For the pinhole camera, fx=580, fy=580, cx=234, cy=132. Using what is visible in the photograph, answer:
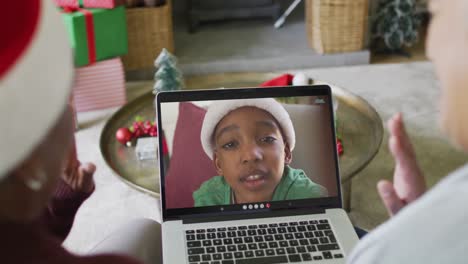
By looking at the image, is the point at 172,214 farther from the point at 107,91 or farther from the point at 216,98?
the point at 107,91

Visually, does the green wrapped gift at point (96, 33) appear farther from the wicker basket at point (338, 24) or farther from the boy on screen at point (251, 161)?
the boy on screen at point (251, 161)

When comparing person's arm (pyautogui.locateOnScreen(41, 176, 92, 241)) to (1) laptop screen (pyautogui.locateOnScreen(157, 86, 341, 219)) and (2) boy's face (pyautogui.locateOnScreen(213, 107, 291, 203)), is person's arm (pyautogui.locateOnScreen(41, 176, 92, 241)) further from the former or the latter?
(2) boy's face (pyautogui.locateOnScreen(213, 107, 291, 203))

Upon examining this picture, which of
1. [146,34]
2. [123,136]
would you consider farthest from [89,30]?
[123,136]

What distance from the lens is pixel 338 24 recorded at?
10.7 feet

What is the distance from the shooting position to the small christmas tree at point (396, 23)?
323cm

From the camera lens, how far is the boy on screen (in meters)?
1.23

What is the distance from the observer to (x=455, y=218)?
0.58 metres

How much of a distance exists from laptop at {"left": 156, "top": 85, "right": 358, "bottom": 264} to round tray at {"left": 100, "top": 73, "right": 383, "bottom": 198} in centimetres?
40

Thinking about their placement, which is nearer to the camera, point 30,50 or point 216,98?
point 30,50

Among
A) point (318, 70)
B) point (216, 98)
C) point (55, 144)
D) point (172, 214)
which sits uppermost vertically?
point (55, 144)

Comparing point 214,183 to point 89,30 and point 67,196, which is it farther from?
point 89,30

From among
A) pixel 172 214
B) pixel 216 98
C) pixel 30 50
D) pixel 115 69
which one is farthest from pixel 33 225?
pixel 115 69

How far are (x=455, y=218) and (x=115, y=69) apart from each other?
2.47 meters

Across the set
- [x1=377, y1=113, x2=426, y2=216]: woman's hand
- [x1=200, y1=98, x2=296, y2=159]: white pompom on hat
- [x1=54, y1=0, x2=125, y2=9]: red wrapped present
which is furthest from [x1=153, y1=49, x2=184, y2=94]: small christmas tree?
[x1=377, y1=113, x2=426, y2=216]: woman's hand
